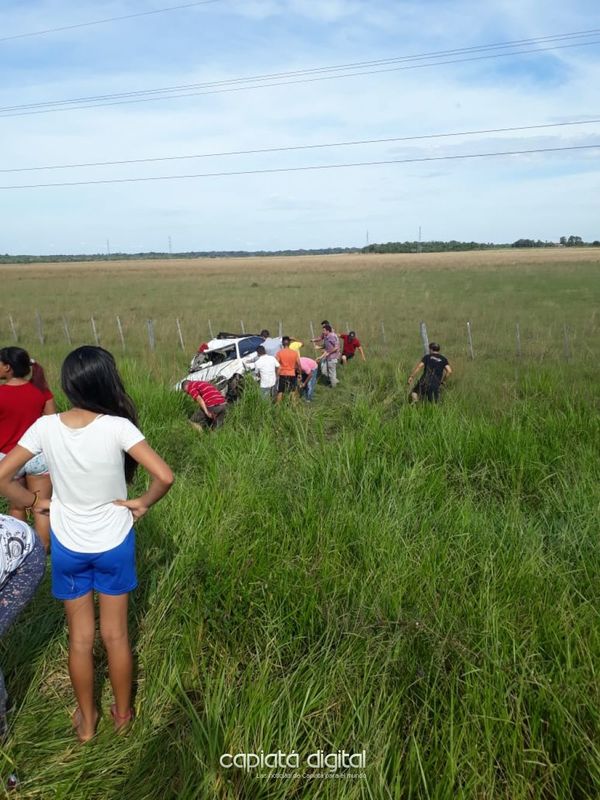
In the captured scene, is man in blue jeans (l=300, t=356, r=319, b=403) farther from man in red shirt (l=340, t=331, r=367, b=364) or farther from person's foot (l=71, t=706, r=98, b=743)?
person's foot (l=71, t=706, r=98, b=743)

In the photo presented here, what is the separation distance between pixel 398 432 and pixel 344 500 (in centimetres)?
182

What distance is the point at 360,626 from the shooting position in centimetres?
315

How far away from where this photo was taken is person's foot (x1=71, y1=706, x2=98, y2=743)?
109 inches

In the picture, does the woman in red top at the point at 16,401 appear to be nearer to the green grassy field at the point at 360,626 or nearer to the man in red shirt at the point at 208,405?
the green grassy field at the point at 360,626

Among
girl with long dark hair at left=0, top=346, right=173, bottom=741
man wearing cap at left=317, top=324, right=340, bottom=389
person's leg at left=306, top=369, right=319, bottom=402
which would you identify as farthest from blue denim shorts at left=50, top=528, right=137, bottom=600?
man wearing cap at left=317, top=324, right=340, bottom=389

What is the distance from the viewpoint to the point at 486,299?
3102cm

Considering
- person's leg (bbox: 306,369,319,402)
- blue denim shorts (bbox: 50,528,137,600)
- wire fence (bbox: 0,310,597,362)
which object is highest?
blue denim shorts (bbox: 50,528,137,600)

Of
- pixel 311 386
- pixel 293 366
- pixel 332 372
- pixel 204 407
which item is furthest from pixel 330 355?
pixel 204 407

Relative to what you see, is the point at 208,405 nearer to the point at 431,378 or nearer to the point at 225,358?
the point at 431,378

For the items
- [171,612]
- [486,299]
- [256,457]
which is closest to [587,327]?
[486,299]

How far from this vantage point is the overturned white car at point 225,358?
39.2 feet

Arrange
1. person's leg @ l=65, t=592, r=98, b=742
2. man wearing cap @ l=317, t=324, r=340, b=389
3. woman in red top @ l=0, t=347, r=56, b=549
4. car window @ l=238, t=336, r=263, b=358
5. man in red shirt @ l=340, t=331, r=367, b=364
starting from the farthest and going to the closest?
1. man in red shirt @ l=340, t=331, r=367, b=364
2. car window @ l=238, t=336, r=263, b=358
3. man wearing cap @ l=317, t=324, r=340, b=389
4. woman in red top @ l=0, t=347, r=56, b=549
5. person's leg @ l=65, t=592, r=98, b=742

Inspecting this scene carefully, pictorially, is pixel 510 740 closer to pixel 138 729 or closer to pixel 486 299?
pixel 138 729

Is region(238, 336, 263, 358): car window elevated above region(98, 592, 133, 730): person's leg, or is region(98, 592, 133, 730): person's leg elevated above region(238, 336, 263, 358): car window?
region(98, 592, 133, 730): person's leg
